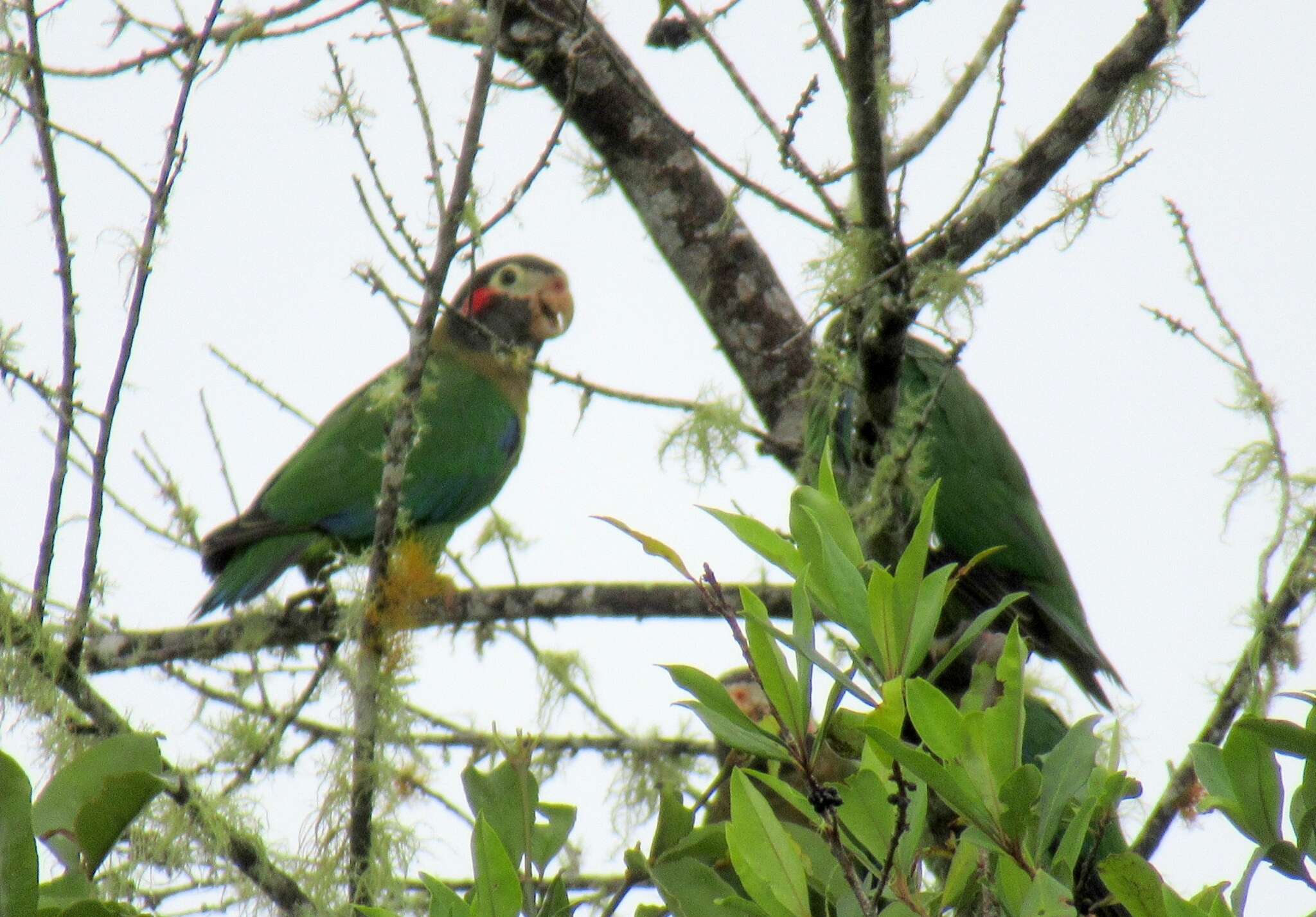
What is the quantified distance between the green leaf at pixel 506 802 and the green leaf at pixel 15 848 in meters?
0.33

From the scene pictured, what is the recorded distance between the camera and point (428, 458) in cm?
404

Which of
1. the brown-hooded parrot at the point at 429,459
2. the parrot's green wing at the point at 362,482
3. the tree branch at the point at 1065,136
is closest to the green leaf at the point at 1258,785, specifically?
the tree branch at the point at 1065,136

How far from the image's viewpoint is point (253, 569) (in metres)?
3.63

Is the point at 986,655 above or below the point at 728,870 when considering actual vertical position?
above

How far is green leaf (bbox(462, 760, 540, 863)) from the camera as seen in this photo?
1.14 meters

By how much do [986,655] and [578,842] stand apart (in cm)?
132

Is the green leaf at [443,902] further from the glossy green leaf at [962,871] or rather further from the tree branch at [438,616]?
the tree branch at [438,616]

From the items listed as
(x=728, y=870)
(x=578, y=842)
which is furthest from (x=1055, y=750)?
(x=578, y=842)

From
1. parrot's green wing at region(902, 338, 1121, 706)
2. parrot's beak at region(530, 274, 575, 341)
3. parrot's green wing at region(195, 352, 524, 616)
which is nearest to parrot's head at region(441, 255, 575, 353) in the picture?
parrot's beak at region(530, 274, 575, 341)

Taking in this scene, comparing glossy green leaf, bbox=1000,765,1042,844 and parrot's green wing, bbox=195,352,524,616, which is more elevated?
parrot's green wing, bbox=195,352,524,616

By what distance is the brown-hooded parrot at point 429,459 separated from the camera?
3.66 m

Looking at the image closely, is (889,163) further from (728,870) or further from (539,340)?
(539,340)

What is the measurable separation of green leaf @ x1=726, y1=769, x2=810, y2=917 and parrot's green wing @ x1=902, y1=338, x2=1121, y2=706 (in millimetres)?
2417

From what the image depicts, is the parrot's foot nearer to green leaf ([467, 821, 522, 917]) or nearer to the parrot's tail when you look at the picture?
green leaf ([467, 821, 522, 917])
